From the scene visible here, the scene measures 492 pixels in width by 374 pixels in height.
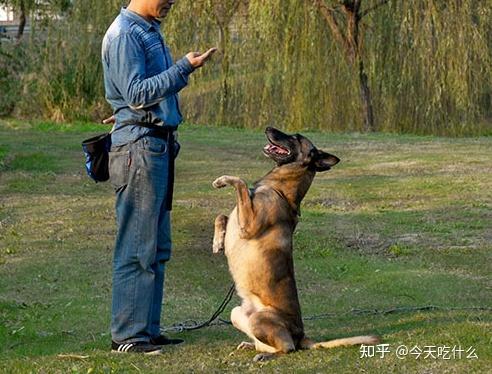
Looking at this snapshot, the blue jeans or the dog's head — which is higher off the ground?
the dog's head

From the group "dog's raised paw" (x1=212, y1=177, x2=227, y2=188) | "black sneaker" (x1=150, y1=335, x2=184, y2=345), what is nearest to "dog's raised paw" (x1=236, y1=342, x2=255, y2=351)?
"black sneaker" (x1=150, y1=335, x2=184, y2=345)

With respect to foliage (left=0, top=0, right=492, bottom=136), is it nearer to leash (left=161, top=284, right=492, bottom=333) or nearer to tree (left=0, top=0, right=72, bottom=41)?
tree (left=0, top=0, right=72, bottom=41)

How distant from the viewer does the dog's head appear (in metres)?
6.68

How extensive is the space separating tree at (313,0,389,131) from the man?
55.0ft

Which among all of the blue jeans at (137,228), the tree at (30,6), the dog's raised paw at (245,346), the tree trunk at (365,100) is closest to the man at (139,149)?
the blue jeans at (137,228)

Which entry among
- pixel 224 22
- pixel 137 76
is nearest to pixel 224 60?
pixel 224 22

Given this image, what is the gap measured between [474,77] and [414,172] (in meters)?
6.40

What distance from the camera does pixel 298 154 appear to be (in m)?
6.69

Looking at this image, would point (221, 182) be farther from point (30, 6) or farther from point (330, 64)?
point (30, 6)

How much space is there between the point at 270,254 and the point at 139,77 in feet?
3.97

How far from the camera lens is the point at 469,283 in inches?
360

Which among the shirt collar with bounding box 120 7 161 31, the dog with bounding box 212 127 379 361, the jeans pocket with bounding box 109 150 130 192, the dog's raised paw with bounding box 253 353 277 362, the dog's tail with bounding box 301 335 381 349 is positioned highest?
the shirt collar with bounding box 120 7 161 31

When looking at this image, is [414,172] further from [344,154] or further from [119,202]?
[119,202]

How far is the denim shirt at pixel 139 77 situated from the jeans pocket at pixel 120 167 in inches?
2.8
